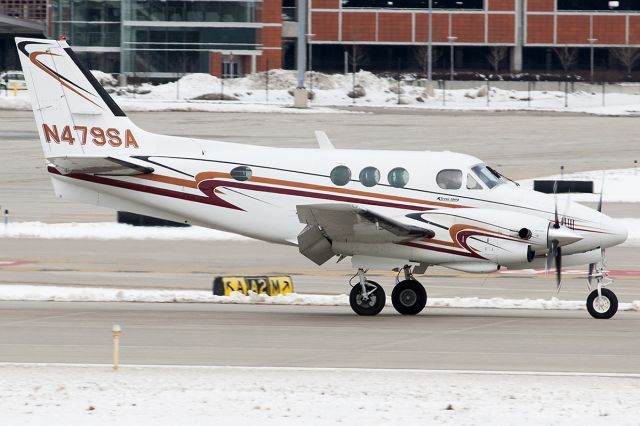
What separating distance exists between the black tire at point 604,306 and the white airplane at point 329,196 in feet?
0.07

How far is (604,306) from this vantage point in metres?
20.3

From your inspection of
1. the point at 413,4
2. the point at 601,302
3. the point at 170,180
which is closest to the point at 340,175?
the point at 170,180

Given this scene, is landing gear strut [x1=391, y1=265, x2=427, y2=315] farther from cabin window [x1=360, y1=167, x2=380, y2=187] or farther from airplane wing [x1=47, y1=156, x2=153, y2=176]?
airplane wing [x1=47, y1=156, x2=153, y2=176]

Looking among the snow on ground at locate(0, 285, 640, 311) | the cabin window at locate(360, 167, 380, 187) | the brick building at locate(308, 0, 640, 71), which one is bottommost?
the snow on ground at locate(0, 285, 640, 311)

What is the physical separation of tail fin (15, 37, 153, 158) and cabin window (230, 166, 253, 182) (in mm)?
1786

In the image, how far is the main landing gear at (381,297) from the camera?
68.9 feet

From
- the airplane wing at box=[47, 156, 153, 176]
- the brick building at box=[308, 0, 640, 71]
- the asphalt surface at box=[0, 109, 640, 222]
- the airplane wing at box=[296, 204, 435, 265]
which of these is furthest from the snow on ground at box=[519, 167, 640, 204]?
the brick building at box=[308, 0, 640, 71]

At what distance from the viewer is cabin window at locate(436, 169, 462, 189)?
815 inches

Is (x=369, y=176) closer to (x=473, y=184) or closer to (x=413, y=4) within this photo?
(x=473, y=184)

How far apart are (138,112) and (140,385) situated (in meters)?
61.8

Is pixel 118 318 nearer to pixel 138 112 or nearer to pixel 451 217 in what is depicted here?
pixel 451 217

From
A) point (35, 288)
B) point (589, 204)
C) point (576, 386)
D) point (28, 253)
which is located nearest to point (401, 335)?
point (576, 386)

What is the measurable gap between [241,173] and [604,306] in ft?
21.6

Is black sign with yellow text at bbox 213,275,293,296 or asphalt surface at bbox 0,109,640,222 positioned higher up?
asphalt surface at bbox 0,109,640,222
